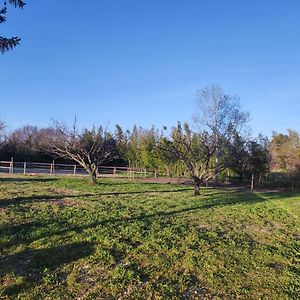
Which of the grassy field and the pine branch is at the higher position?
the pine branch

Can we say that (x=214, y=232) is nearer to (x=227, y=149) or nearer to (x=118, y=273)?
(x=118, y=273)

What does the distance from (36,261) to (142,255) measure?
1.98 metres

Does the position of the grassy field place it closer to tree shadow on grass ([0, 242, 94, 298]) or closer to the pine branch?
tree shadow on grass ([0, 242, 94, 298])

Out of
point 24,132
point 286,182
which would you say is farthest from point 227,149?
point 24,132

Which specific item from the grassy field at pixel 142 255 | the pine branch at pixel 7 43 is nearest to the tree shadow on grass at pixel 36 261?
the grassy field at pixel 142 255

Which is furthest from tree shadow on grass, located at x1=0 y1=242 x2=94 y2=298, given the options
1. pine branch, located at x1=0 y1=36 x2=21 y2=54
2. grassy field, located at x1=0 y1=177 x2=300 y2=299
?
pine branch, located at x1=0 y1=36 x2=21 y2=54

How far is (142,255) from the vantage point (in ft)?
23.8

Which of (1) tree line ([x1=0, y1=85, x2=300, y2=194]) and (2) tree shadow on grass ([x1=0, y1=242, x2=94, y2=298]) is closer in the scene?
(2) tree shadow on grass ([x1=0, y1=242, x2=94, y2=298])

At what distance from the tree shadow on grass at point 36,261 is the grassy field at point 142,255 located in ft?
0.05

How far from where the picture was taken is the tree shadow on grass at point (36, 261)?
19.0 feet

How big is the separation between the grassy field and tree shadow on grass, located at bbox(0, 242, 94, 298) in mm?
15

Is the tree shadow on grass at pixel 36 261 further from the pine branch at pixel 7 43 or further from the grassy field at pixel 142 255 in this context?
the pine branch at pixel 7 43

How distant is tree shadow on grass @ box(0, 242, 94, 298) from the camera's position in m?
5.80

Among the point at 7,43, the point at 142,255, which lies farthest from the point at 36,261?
the point at 7,43
